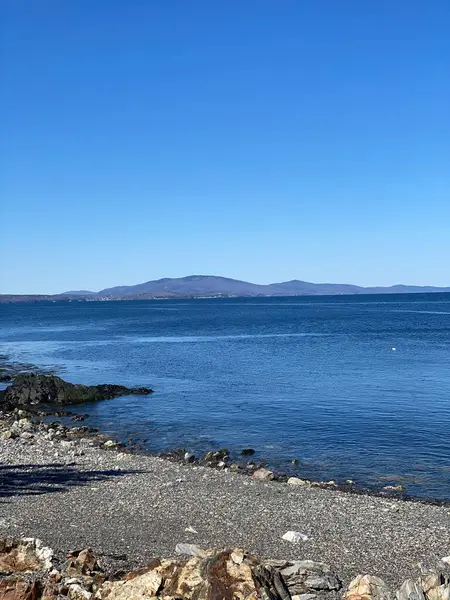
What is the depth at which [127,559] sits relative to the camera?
483 inches

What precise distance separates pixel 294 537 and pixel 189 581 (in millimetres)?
5646

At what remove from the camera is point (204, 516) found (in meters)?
15.8

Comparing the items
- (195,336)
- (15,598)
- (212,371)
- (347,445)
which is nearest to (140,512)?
(15,598)

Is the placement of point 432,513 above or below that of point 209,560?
below

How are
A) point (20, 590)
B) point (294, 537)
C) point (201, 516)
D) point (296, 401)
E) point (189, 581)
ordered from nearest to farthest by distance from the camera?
point (189, 581)
point (20, 590)
point (294, 537)
point (201, 516)
point (296, 401)

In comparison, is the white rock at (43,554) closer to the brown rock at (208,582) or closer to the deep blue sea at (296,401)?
the brown rock at (208,582)

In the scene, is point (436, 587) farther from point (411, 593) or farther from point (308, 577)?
point (308, 577)

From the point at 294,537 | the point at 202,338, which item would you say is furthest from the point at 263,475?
the point at 202,338

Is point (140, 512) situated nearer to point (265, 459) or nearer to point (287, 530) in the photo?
point (287, 530)

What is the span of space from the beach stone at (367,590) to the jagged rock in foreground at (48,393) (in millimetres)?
29490

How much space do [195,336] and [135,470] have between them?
65.8m

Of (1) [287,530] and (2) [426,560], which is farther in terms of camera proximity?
(1) [287,530]

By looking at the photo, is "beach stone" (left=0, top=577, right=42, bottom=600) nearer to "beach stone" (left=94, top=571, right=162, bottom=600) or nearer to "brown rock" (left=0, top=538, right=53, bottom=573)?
"beach stone" (left=94, top=571, right=162, bottom=600)

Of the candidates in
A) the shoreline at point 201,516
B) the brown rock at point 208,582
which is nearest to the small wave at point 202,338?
the shoreline at point 201,516
